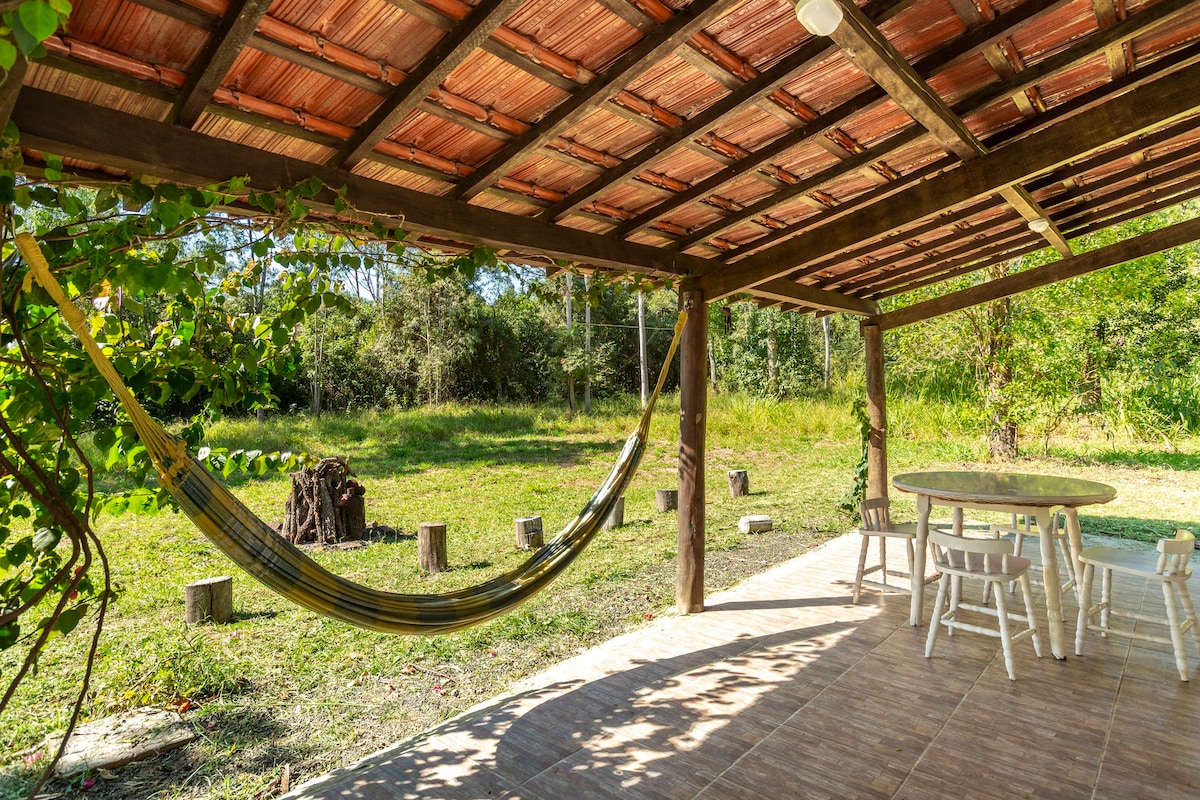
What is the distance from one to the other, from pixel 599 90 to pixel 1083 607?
279 cm

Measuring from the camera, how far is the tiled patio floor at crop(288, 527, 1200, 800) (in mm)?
1843

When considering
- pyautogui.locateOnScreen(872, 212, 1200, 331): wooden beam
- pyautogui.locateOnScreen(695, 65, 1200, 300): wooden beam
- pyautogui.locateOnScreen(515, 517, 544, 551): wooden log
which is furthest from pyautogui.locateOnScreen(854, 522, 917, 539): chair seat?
pyautogui.locateOnScreen(515, 517, 544, 551): wooden log

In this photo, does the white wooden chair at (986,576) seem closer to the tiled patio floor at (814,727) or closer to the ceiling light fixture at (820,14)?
the tiled patio floor at (814,727)

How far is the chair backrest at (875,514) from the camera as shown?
338 cm

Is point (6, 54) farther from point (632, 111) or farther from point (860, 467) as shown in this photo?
point (860, 467)

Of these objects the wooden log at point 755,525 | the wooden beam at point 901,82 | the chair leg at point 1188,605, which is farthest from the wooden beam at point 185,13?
the wooden log at point 755,525

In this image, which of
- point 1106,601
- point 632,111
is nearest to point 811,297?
point 1106,601

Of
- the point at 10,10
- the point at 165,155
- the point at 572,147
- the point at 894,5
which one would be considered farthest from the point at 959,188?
the point at 10,10

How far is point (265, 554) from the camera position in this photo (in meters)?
1.53

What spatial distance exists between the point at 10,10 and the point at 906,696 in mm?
2758

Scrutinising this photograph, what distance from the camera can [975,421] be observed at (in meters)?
8.23

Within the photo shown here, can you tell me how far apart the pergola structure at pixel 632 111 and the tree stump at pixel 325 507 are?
3.03 meters

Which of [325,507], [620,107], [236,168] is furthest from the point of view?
[325,507]

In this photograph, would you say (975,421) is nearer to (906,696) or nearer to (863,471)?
(863,471)
